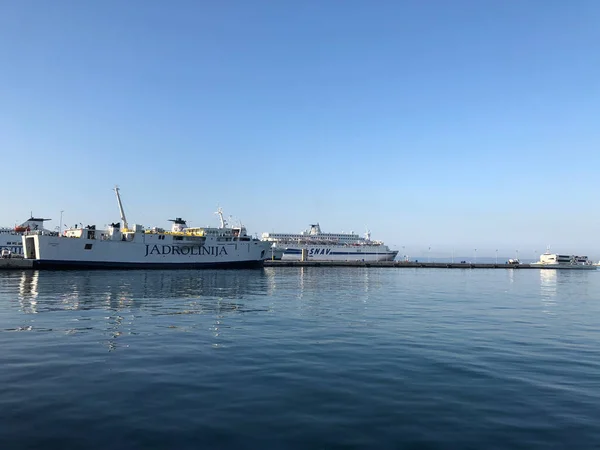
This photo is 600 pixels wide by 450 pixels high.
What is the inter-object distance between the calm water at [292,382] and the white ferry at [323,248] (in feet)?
367

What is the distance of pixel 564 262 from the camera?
443 feet

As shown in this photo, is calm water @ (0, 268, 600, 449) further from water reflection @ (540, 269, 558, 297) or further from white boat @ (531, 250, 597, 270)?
white boat @ (531, 250, 597, 270)

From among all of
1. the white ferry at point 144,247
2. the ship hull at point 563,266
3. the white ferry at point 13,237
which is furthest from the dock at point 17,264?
the ship hull at point 563,266

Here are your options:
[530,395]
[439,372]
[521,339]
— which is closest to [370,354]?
[439,372]

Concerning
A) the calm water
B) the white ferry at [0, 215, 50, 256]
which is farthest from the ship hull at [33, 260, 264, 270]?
the calm water

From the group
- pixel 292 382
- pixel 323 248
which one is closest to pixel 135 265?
pixel 292 382

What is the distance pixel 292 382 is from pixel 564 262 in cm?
15031

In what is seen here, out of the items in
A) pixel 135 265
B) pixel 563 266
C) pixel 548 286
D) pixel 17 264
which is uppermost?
pixel 17 264

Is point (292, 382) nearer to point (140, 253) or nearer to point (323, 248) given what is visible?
point (140, 253)

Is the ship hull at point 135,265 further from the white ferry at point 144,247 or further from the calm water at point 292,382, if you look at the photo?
the calm water at point 292,382

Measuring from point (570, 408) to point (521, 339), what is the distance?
29.1 feet

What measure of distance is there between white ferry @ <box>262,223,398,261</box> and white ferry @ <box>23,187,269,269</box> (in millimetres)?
48925

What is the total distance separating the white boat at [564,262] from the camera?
132625 millimetres

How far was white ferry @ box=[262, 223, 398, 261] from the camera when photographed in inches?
5310
